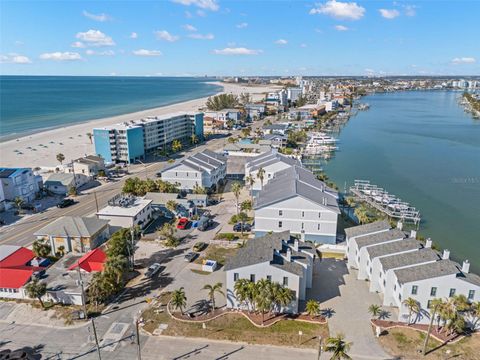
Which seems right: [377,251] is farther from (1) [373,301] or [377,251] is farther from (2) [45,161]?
(2) [45,161]

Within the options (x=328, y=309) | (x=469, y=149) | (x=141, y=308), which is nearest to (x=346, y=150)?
(x=469, y=149)

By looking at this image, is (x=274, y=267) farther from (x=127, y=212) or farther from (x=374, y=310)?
(x=127, y=212)

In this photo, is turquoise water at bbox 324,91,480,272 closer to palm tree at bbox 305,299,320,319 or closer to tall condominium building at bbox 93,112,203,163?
palm tree at bbox 305,299,320,319

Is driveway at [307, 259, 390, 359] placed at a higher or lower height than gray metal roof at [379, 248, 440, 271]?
lower

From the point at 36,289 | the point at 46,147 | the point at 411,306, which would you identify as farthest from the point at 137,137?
the point at 411,306

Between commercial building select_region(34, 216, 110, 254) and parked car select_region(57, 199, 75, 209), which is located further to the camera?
parked car select_region(57, 199, 75, 209)

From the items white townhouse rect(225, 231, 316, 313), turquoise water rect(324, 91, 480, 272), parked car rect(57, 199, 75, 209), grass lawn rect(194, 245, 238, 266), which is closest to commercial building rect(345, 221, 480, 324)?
white townhouse rect(225, 231, 316, 313)

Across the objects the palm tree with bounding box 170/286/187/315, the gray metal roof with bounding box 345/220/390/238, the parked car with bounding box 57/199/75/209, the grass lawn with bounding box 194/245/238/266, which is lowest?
the grass lawn with bounding box 194/245/238/266
